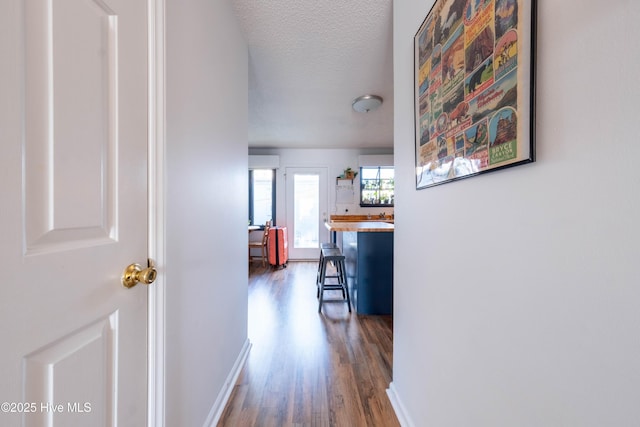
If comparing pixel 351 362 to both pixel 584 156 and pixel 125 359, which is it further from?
pixel 584 156

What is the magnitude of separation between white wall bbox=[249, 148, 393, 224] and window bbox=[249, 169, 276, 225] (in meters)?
0.12

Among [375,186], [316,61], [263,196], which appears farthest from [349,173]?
[316,61]

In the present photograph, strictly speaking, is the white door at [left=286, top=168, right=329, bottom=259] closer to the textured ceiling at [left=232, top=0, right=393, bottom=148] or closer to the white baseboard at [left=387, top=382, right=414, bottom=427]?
the textured ceiling at [left=232, top=0, right=393, bottom=148]

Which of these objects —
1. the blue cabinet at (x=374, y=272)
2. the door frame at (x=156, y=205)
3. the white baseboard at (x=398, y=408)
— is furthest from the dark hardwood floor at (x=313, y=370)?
the door frame at (x=156, y=205)

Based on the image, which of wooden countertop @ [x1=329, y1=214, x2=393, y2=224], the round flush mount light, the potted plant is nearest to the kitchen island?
the round flush mount light

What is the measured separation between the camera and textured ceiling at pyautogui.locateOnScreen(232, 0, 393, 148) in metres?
1.58

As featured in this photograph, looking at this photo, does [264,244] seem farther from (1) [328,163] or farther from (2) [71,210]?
(2) [71,210]

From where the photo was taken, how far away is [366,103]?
294 centimetres

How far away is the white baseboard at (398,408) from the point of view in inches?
49.0

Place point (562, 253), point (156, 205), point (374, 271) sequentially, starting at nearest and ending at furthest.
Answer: point (562, 253), point (156, 205), point (374, 271)

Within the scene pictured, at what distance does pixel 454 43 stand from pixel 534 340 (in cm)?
89

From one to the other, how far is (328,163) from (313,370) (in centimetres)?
424

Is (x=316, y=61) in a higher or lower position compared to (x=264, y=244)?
higher

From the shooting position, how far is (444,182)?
916 mm
